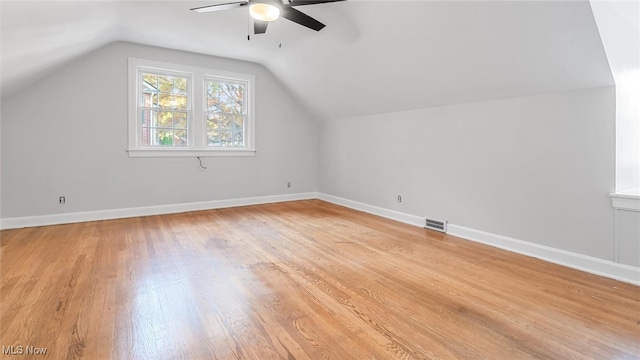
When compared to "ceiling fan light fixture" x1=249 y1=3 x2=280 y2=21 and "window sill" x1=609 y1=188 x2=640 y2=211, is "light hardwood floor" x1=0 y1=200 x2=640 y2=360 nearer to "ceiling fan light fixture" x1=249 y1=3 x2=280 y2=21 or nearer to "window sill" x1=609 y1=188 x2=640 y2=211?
"window sill" x1=609 y1=188 x2=640 y2=211

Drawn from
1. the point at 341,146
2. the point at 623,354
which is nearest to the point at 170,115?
the point at 341,146

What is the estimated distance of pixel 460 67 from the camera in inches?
127

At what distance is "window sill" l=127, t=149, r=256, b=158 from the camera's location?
4.72 meters

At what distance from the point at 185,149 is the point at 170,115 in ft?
1.99

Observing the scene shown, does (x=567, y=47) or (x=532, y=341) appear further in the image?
(x=567, y=47)

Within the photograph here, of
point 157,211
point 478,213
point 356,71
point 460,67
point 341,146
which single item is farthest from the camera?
point 341,146

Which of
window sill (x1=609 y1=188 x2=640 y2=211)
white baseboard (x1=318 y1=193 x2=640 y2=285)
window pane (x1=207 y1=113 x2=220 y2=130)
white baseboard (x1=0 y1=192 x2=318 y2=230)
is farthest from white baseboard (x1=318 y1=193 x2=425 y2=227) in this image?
window pane (x1=207 y1=113 x2=220 y2=130)

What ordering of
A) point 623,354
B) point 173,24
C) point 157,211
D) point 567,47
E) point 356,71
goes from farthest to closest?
point 157,211 → point 356,71 → point 173,24 → point 567,47 → point 623,354

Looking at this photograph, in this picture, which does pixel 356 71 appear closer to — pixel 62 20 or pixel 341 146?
pixel 341 146

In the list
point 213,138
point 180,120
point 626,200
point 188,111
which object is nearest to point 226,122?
point 213,138

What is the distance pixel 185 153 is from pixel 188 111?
2.36 ft

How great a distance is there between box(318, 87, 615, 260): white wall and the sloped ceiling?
221 millimetres

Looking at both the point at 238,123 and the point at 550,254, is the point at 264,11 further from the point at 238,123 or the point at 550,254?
the point at 550,254

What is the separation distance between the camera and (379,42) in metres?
3.49
